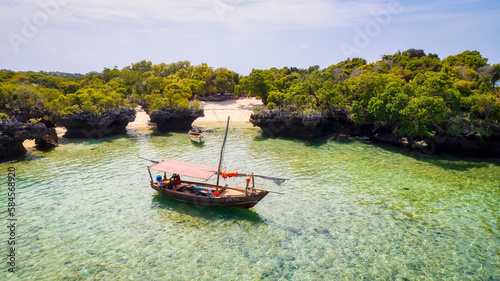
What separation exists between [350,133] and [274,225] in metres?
29.9

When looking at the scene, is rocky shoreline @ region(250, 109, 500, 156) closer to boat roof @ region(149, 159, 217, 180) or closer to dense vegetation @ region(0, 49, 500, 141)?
dense vegetation @ region(0, 49, 500, 141)

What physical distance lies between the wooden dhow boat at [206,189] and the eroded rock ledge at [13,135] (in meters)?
20.0

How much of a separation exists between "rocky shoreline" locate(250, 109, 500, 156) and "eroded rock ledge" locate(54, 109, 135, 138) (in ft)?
67.9

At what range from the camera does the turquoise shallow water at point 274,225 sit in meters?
13.6

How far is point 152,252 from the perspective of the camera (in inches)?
583

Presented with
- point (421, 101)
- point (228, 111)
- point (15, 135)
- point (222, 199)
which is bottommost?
point (222, 199)

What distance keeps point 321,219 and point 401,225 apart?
16.8 ft

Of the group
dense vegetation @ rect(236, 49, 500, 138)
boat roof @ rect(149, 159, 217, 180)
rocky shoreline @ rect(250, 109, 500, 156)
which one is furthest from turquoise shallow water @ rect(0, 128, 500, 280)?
dense vegetation @ rect(236, 49, 500, 138)

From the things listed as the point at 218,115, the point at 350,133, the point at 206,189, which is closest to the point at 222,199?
the point at 206,189

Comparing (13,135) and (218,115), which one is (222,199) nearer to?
(13,135)

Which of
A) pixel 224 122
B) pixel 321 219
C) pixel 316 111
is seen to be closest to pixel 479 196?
pixel 321 219

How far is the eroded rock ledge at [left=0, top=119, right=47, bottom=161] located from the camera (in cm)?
2867

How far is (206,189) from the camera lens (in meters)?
20.3

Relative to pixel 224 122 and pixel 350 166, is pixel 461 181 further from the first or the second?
pixel 224 122
